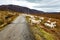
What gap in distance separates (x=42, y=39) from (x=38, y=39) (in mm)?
849

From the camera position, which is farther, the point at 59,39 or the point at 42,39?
the point at 59,39

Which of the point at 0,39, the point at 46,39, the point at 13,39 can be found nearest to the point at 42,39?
the point at 46,39

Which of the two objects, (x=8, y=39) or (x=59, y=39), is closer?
(x=8, y=39)

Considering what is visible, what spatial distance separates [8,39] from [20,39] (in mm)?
1238

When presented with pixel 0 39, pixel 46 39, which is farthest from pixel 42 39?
pixel 0 39

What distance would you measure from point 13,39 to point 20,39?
2.35ft

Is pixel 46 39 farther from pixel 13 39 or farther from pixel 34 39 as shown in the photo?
pixel 13 39

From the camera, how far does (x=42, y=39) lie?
1794cm

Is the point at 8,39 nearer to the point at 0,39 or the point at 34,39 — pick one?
the point at 0,39

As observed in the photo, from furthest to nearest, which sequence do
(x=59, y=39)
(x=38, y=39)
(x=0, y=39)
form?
(x=59, y=39)
(x=0, y=39)
(x=38, y=39)

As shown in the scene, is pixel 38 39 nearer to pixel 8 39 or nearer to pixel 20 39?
pixel 20 39

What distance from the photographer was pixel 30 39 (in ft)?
58.0

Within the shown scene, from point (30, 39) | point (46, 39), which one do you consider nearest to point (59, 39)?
point (46, 39)

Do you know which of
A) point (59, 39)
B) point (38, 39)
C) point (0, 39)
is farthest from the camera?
point (59, 39)
